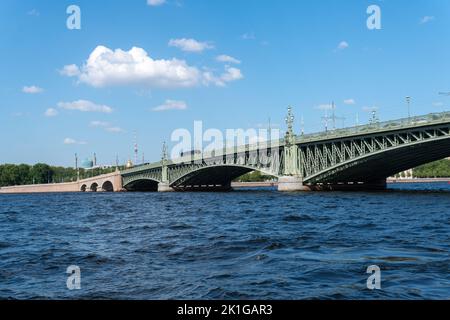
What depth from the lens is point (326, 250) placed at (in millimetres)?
16406

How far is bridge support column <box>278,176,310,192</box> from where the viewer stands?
75.4m

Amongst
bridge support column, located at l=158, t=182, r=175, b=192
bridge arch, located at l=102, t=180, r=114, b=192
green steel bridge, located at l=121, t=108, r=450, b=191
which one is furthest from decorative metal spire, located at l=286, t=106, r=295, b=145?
bridge arch, located at l=102, t=180, r=114, b=192

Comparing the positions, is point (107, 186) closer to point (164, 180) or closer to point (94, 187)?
point (94, 187)

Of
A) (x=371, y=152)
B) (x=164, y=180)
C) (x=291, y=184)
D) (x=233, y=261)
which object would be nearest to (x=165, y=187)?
(x=164, y=180)

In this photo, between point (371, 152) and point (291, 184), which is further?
point (291, 184)

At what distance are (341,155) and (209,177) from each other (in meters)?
42.4

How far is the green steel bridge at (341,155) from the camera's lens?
58250 millimetres

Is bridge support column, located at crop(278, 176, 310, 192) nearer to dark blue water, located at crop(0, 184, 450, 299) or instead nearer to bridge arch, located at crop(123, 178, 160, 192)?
dark blue water, located at crop(0, 184, 450, 299)

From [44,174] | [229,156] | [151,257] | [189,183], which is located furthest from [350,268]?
[44,174]

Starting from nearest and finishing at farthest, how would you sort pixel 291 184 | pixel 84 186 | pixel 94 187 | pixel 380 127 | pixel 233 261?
pixel 233 261, pixel 380 127, pixel 291 184, pixel 94 187, pixel 84 186

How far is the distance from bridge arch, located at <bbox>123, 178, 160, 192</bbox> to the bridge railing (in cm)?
6298

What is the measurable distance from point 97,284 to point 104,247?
21.4ft

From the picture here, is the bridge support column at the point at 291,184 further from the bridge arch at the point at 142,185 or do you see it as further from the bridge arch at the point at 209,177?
the bridge arch at the point at 142,185

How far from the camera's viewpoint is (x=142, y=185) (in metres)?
137
